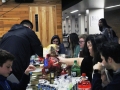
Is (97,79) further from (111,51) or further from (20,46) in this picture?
(20,46)

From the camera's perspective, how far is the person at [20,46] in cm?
286

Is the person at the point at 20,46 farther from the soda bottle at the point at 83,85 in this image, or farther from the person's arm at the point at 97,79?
the person's arm at the point at 97,79

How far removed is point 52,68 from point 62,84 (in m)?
0.38

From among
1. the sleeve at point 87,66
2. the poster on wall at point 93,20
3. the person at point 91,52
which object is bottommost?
the sleeve at point 87,66

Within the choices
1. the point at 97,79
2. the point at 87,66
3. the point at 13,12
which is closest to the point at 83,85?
the point at 97,79

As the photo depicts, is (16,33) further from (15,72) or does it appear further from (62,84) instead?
(62,84)

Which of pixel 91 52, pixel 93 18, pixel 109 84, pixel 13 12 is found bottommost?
pixel 109 84

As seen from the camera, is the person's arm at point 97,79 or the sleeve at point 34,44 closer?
the person's arm at point 97,79

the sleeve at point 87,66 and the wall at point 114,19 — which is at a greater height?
the wall at point 114,19

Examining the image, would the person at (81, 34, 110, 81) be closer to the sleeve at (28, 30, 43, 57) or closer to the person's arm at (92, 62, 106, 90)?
the person's arm at (92, 62, 106, 90)

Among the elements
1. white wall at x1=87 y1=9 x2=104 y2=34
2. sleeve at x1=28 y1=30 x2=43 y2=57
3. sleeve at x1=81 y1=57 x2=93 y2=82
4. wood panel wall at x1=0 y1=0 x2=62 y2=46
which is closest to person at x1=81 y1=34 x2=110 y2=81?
sleeve at x1=81 y1=57 x2=93 y2=82

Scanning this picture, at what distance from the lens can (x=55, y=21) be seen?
7.18m

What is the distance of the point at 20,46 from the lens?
2953 mm

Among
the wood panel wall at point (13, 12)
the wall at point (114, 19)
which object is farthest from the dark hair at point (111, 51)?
the wall at point (114, 19)
